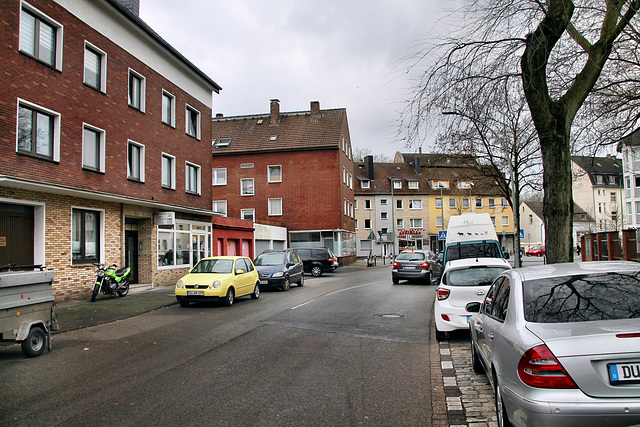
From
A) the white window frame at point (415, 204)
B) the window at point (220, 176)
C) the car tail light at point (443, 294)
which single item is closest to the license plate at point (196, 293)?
the car tail light at point (443, 294)

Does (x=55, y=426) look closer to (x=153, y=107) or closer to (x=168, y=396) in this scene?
(x=168, y=396)

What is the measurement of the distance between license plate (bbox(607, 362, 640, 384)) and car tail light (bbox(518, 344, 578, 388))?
0.27 meters

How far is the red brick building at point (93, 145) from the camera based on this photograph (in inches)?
568

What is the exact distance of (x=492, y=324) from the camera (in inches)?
200

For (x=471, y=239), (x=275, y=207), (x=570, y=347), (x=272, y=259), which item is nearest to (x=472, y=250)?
(x=471, y=239)

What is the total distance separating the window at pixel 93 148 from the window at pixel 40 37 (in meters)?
2.47

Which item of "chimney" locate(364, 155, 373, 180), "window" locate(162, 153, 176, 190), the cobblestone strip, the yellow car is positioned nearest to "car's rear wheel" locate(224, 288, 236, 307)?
the yellow car

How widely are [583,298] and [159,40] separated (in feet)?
71.7

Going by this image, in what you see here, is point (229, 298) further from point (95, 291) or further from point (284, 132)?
point (284, 132)

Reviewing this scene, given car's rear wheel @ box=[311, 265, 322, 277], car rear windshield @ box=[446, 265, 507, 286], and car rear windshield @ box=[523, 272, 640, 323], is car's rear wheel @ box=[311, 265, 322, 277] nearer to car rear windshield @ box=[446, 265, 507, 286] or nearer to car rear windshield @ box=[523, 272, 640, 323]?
car rear windshield @ box=[446, 265, 507, 286]

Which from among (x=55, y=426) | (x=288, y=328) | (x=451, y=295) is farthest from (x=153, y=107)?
(x=55, y=426)

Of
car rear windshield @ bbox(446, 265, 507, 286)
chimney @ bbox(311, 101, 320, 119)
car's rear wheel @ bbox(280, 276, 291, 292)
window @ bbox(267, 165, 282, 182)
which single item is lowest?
car's rear wheel @ bbox(280, 276, 291, 292)

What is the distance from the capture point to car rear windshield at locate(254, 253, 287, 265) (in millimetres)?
21469

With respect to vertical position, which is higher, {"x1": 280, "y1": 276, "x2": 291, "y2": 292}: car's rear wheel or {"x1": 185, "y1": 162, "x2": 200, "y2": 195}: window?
{"x1": 185, "y1": 162, "x2": 200, "y2": 195}: window
